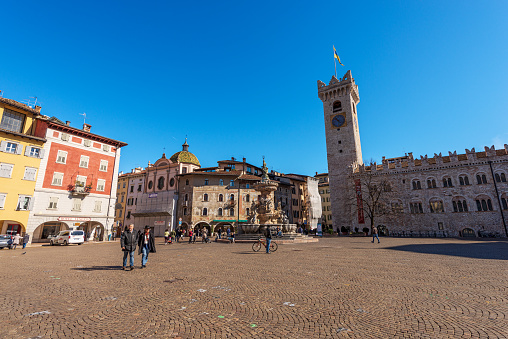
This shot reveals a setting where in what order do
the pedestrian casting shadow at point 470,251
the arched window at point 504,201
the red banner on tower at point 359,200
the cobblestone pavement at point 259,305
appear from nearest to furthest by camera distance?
the cobblestone pavement at point 259,305 → the pedestrian casting shadow at point 470,251 → the arched window at point 504,201 → the red banner on tower at point 359,200

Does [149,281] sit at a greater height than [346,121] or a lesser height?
lesser

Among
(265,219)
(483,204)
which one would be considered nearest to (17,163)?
(265,219)

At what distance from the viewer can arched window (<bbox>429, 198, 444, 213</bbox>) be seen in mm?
41219

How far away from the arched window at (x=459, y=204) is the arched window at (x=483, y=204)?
1529 millimetres

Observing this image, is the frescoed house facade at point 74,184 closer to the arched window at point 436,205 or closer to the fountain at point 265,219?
the fountain at point 265,219

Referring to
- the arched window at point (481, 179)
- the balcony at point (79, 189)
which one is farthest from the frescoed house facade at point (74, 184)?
the arched window at point (481, 179)

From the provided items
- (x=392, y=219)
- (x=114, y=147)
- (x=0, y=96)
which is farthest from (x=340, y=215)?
(x=0, y=96)

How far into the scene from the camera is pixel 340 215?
1964 inches

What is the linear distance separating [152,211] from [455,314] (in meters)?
51.8

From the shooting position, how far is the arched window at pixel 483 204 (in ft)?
124

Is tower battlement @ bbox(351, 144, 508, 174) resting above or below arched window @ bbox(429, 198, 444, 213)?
above

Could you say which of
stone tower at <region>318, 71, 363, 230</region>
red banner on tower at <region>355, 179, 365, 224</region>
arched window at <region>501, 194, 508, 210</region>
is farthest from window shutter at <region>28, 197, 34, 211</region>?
arched window at <region>501, 194, 508, 210</region>

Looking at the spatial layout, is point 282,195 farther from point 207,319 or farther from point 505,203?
point 207,319

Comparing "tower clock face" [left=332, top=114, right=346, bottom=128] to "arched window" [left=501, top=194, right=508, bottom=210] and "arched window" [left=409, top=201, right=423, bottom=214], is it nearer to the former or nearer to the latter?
"arched window" [left=409, top=201, right=423, bottom=214]
